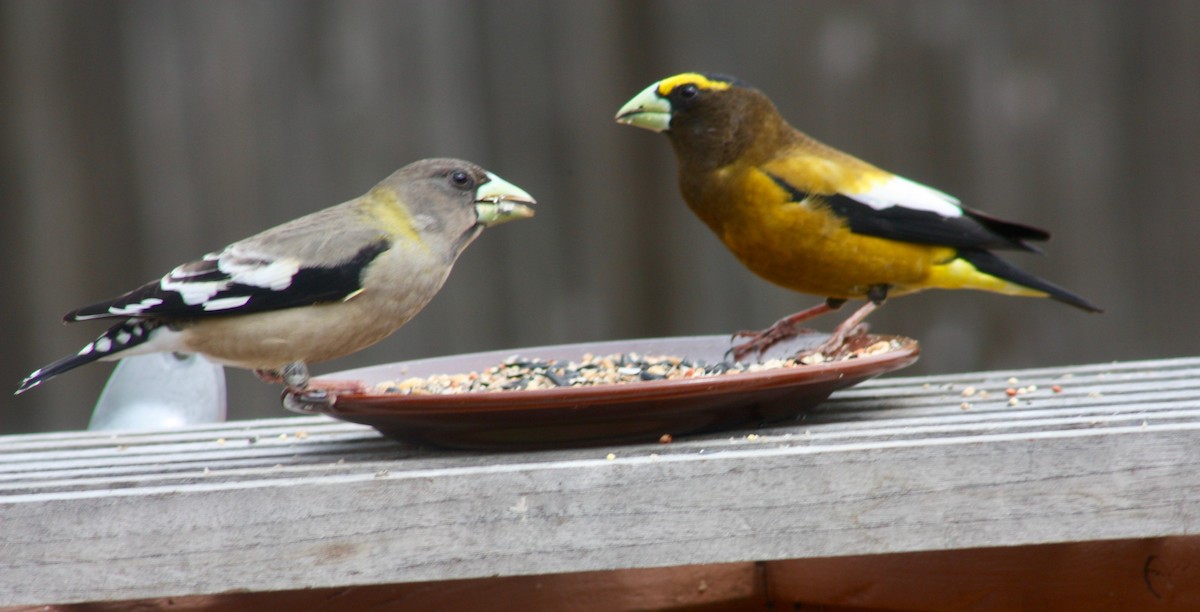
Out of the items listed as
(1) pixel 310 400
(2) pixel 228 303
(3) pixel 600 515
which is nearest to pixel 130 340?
(2) pixel 228 303

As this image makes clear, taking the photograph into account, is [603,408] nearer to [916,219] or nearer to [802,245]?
[802,245]

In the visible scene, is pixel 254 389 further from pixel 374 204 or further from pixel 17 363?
pixel 374 204

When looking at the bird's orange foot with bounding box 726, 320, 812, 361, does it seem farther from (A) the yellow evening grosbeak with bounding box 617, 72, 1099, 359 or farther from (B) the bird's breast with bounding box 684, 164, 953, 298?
(B) the bird's breast with bounding box 684, 164, 953, 298

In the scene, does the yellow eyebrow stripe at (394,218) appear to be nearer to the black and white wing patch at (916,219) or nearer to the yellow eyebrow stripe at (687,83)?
the yellow eyebrow stripe at (687,83)

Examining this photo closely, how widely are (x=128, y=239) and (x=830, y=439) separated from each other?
289 centimetres

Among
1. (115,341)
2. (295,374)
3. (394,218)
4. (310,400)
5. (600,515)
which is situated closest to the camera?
(600,515)

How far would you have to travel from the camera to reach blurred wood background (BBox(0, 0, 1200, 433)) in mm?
4023

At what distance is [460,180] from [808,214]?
828 mm

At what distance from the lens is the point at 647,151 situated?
4113mm

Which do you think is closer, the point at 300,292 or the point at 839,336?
the point at 300,292

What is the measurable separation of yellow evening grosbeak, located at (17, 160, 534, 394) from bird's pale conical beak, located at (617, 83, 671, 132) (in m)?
0.48

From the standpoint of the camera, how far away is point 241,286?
7.82 feet

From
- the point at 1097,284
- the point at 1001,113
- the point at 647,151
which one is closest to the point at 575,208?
the point at 647,151

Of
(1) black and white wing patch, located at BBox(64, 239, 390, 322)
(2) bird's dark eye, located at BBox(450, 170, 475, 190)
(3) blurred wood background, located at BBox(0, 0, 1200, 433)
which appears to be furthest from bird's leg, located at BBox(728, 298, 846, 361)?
(3) blurred wood background, located at BBox(0, 0, 1200, 433)
